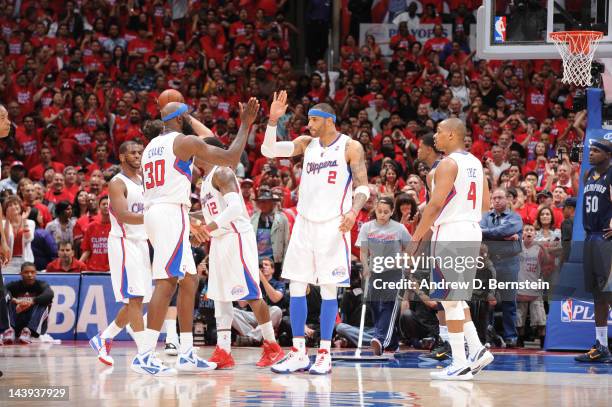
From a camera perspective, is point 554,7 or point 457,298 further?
point 554,7

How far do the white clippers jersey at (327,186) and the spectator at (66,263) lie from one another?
5.61 meters

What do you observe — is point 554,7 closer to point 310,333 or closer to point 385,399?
point 310,333

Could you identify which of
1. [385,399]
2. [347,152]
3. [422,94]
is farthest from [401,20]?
[385,399]

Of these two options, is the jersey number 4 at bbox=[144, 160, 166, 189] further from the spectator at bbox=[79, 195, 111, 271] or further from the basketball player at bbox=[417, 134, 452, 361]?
the spectator at bbox=[79, 195, 111, 271]

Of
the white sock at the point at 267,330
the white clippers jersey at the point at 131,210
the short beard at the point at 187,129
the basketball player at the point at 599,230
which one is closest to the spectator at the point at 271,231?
the short beard at the point at 187,129

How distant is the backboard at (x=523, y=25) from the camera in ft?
40.2

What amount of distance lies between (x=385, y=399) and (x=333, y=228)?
7.57 feet

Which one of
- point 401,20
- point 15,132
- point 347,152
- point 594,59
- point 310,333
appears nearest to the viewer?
point 347,152

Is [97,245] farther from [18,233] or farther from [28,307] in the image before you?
[28,307]

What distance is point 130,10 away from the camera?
73.0ft

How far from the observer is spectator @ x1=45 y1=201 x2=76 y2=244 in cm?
1510

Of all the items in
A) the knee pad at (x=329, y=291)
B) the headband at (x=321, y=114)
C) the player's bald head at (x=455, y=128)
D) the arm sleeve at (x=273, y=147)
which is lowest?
the knee pad at (x=329, y=291)

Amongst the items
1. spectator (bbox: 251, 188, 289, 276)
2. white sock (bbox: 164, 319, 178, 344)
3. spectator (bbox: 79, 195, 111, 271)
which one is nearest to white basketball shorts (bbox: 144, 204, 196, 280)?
white sock (bbox: 164, 319, 178, 344)

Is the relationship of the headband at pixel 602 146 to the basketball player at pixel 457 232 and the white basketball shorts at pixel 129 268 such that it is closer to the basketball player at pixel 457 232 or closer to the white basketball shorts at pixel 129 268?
the basketball player at pixel 457 232
